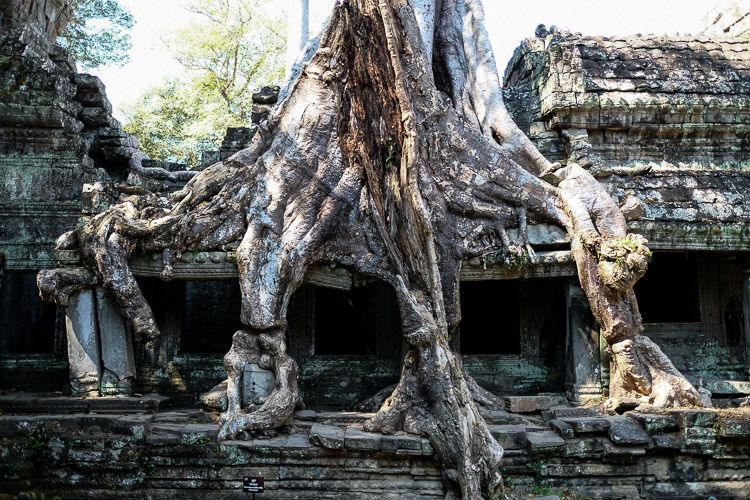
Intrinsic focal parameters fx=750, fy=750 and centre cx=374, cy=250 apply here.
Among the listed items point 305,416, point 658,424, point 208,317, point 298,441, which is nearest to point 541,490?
point 658,424

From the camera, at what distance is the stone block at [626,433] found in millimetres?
6547

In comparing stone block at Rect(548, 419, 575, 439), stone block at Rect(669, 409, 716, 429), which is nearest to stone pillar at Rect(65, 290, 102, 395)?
stone block at Rect(548, 419, 575, 439)

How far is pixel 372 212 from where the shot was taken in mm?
7750

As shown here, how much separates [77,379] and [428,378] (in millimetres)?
3636

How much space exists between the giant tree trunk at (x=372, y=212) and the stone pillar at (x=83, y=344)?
217 millimetres

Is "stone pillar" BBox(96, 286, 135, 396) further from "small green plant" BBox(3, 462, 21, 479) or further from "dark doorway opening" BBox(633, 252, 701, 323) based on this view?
"dark doorway opening" BBox(633, 252, 701, 323)

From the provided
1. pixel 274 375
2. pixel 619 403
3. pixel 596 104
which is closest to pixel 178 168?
pixel 274 375

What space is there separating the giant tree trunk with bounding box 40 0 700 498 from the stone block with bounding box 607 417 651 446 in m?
0.63

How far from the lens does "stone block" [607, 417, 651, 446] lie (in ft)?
21.5

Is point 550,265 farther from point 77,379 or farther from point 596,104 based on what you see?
point 77,379

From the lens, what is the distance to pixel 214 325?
980 cm

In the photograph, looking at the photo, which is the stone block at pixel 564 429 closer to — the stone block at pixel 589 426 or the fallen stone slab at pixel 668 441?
the stone block at pixel 589 426

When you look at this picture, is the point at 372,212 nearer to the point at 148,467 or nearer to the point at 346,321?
the point at 346,321

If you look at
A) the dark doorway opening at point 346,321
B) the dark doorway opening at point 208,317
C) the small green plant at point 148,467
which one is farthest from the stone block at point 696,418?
the dark doorway opening at point 208,317
